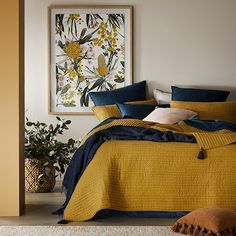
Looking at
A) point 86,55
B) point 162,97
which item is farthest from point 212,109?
point 86,55

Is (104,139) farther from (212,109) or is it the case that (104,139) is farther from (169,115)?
(212,109)

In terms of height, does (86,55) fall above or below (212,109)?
above

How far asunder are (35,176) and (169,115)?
1414 millimetres

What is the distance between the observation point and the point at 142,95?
627cm

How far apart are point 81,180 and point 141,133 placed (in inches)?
22.6

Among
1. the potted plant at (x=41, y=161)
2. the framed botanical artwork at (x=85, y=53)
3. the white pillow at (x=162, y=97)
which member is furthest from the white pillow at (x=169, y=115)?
the framed botanical artwork at (x=85, y=53)

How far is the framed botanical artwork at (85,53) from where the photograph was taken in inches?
249

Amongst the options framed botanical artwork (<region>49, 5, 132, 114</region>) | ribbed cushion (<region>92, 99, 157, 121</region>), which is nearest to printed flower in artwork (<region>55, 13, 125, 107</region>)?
framed botanical artwork (<region>49, 5, 132, 114</region>)

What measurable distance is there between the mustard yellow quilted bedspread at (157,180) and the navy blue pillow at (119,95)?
7.11ft

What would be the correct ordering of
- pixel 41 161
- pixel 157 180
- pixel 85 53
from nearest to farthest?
pixel 157 180 < pixel 41 161 < pixel 85 53

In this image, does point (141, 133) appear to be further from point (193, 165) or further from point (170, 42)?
point (170, 42)

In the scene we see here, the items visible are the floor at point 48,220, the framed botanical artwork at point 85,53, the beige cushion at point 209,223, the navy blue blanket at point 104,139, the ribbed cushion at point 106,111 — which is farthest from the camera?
the framed botanical artwork at point 85,53

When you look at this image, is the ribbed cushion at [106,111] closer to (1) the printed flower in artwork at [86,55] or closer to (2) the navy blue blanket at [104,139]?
(1) the printed flower in artwork at [86,55]

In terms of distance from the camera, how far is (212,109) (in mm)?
5832
